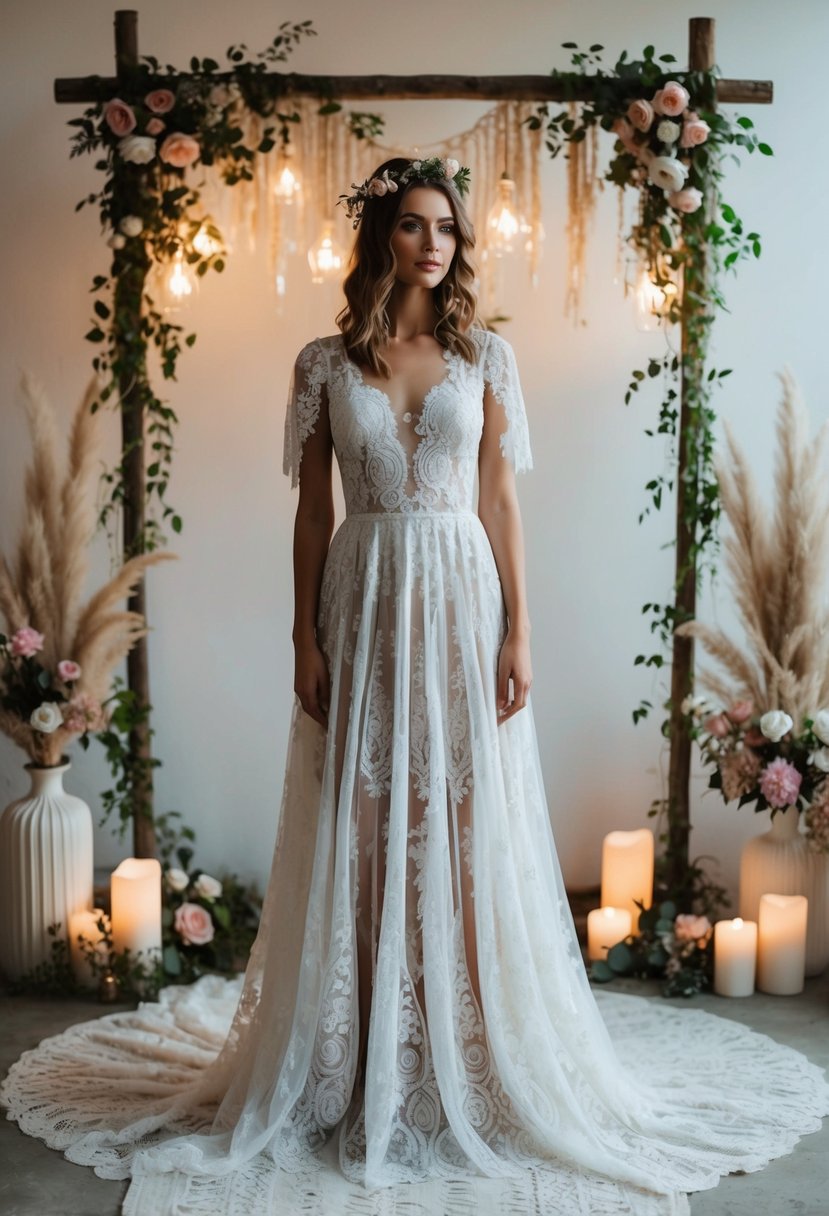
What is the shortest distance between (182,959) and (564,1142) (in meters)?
1.39

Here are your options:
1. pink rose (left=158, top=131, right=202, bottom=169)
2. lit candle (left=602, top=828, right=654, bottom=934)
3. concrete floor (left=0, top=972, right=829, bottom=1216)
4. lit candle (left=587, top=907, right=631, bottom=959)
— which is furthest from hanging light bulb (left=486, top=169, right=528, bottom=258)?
concrete floor (left=0, top=972, right=829, bottom=1216)

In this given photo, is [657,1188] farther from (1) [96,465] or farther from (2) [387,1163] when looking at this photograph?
(1) [96,465]

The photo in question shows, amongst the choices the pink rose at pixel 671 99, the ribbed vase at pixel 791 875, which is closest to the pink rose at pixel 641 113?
the pink rose at pixel 671 99

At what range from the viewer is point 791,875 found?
3.50 metres

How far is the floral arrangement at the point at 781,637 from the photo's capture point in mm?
3404

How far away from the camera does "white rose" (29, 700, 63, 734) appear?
3402 millimetres

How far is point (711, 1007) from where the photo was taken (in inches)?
131

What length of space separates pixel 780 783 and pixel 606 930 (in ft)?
2.03

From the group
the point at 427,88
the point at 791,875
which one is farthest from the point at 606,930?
the point at 427,88

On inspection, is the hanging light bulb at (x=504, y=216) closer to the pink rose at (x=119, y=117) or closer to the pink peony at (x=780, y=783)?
the pink rose at (x=119, y=117)

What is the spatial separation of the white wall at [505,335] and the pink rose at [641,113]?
534 millimetres

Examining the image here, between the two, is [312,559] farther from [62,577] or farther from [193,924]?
[193,924]

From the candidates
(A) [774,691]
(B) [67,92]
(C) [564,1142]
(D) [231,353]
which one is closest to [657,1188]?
(C) [564,1142]

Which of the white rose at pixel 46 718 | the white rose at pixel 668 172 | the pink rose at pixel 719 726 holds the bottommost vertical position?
the pink rose at pixel 719 726
